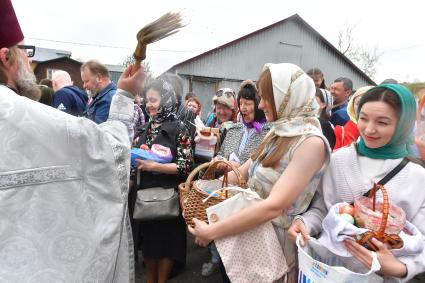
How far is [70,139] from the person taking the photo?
113 centimetres

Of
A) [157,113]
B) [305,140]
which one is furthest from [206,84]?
[305,140]

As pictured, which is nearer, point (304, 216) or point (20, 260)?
point (20, 260)

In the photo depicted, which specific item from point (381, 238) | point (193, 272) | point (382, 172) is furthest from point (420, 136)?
point (193, 272)

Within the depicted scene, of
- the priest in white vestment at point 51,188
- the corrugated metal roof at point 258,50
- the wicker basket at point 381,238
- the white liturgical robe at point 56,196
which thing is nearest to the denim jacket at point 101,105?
the priest in white vestment at point 51,188

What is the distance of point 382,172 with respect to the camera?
1.43 m

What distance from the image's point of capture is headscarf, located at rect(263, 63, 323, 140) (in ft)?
5.38

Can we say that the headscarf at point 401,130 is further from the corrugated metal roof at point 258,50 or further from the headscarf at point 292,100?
the corrugated metal roof at point 258,50

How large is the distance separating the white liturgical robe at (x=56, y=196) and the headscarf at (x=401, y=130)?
47.7 inches

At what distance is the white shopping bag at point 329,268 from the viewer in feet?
3.73

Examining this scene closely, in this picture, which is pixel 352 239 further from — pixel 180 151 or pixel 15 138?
pixel 180 151

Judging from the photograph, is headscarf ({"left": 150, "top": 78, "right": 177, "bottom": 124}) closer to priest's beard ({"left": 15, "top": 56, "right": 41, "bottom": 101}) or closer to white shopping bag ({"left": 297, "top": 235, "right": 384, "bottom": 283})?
priest's beard ({"left": 15, "top": 56, "right": 41, "bottom": 101})

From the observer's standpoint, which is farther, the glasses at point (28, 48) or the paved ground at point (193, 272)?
the paved ground at point (193, 272)

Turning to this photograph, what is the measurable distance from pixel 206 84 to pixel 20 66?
16.9 metres

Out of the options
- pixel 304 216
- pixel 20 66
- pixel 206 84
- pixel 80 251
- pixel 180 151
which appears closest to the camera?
pixel 80 251
